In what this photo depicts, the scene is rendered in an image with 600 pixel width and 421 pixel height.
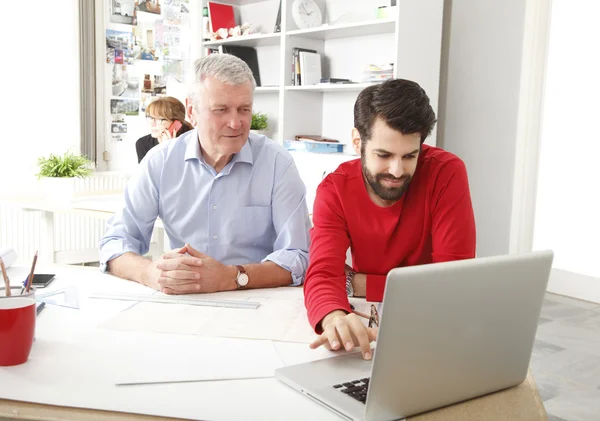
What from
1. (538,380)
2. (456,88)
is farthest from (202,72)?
(456,88)

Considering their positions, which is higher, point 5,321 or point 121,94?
point 121,94

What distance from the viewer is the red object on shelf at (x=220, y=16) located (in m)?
4.86

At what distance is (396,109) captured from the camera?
4.73 ft

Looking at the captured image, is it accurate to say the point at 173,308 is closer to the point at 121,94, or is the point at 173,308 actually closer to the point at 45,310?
the point at 45,310

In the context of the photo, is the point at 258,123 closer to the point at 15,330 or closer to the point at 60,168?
the point at 60,168

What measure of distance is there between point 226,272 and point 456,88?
3058mm

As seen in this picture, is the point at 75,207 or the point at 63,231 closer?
the point at 75,207

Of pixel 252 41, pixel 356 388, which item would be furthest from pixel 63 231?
pixel 356 388

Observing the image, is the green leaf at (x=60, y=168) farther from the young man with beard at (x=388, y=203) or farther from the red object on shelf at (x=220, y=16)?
the young man with beard at (x=388, y=203)

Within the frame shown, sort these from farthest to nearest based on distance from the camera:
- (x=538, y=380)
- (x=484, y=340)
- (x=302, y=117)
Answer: (x=302, y=117) → (x=538, y=380) → (x=484, y=340)

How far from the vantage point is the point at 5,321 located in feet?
3.34

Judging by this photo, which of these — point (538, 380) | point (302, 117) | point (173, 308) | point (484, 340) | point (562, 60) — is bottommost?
point (538, 380)

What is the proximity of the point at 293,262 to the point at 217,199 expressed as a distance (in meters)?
0.34

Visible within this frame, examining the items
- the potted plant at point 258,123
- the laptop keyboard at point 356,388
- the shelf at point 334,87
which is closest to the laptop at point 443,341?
the laptop keyboard at point 356,388
